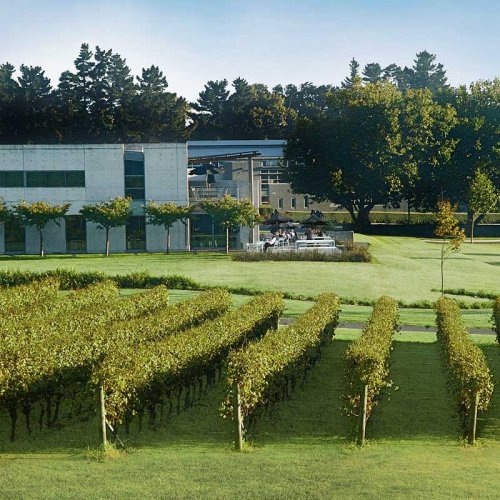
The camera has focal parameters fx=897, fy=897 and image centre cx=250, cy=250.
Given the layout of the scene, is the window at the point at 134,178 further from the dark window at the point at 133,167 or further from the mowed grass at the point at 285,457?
the mowed grass at the point at 285,457

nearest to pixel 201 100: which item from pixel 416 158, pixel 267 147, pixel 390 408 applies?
pixel 267 147

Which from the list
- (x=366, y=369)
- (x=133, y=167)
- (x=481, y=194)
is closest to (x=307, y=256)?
(x=133, y=167)

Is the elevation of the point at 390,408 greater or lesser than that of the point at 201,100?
lesser

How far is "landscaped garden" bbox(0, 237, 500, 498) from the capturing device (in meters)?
15.2

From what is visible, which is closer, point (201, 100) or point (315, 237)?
point (315, 237)

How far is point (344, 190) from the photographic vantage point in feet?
286

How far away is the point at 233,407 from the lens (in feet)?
59.4

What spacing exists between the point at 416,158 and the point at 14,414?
244 ft

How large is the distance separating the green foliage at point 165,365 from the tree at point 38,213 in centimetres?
3762

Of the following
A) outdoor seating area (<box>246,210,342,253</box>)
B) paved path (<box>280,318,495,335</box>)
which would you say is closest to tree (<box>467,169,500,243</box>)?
outdoor seating area (<box>246,210,342,253</box>)

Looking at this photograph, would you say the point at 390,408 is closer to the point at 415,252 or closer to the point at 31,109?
the point at 415,252

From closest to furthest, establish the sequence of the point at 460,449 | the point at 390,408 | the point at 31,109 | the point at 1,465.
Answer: the point at 1,465 < the point at 460,449 < the point at 390,408 < the point at 31,109

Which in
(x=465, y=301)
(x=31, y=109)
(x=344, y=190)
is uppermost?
(x=31, y=109)

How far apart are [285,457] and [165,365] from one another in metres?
4.18
